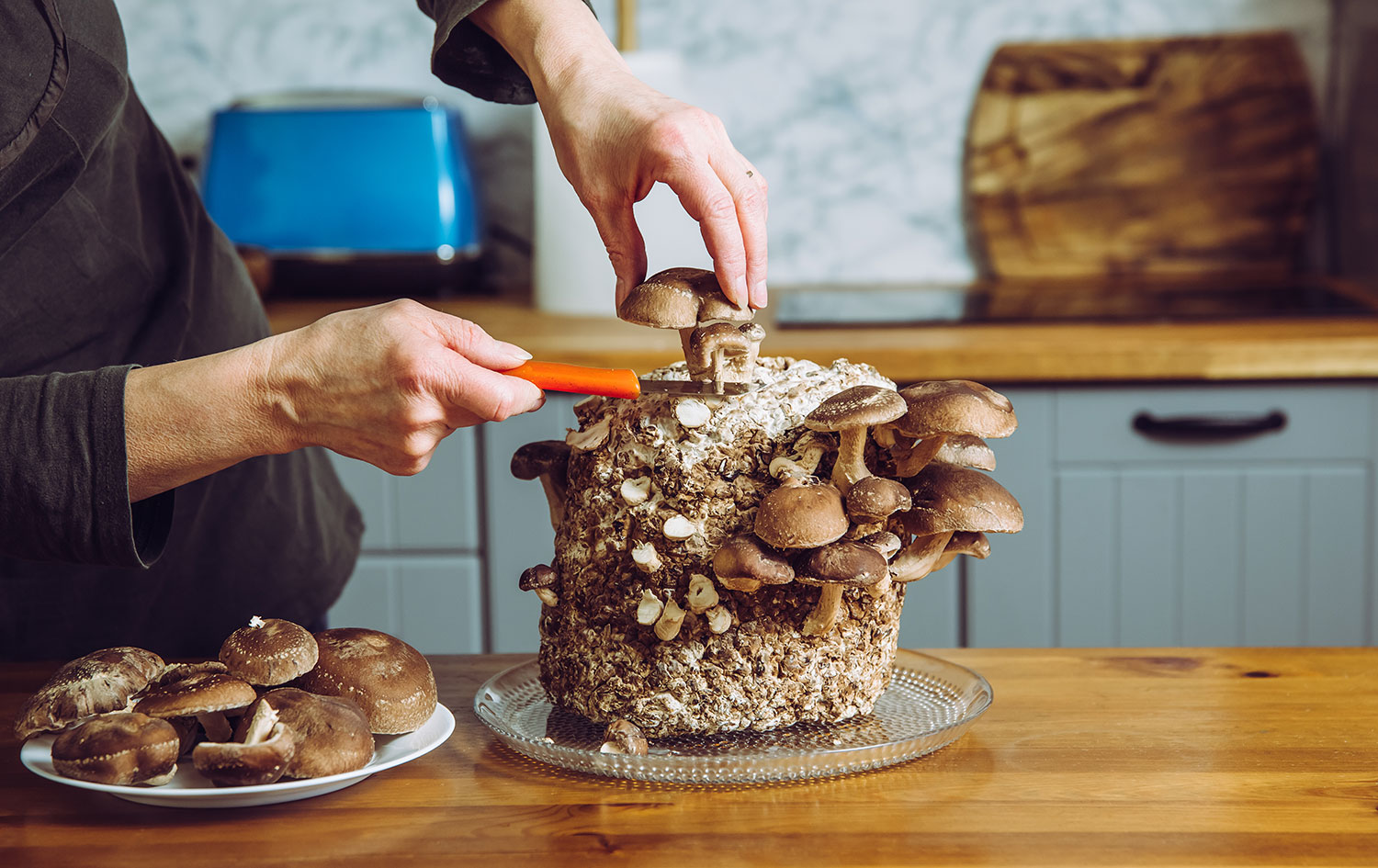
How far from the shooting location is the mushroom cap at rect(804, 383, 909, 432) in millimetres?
766

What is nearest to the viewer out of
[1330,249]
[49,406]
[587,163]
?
[49,406]

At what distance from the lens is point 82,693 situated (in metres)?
0.77

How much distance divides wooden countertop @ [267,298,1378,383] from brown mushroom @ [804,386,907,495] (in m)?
1.00

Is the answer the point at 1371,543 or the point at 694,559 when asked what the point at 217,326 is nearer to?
the point at 694,559

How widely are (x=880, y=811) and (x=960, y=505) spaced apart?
0.64ft

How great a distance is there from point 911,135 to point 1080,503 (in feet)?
3.18

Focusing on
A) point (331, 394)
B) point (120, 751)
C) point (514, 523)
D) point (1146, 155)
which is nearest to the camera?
point (120, 751)

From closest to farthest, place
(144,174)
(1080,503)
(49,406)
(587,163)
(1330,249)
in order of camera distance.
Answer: (49,406) → (587,163) → (144,174) → (1080,503) → (1330,249)

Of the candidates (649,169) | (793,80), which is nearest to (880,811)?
(649,169)

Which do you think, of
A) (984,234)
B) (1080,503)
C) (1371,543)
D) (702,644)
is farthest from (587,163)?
(984,234)

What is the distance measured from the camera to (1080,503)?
6.24ft

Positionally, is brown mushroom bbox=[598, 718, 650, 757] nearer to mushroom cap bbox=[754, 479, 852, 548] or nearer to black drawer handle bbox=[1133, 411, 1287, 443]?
mushroom cap bbox=[754, 479, 852, 548]

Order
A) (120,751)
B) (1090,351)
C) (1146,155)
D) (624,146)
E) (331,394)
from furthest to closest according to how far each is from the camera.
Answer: (1146,155) → (1090,351) → (624,146) → (331,394) → (120,751)

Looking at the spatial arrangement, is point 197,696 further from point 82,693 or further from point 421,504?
point 421,504
